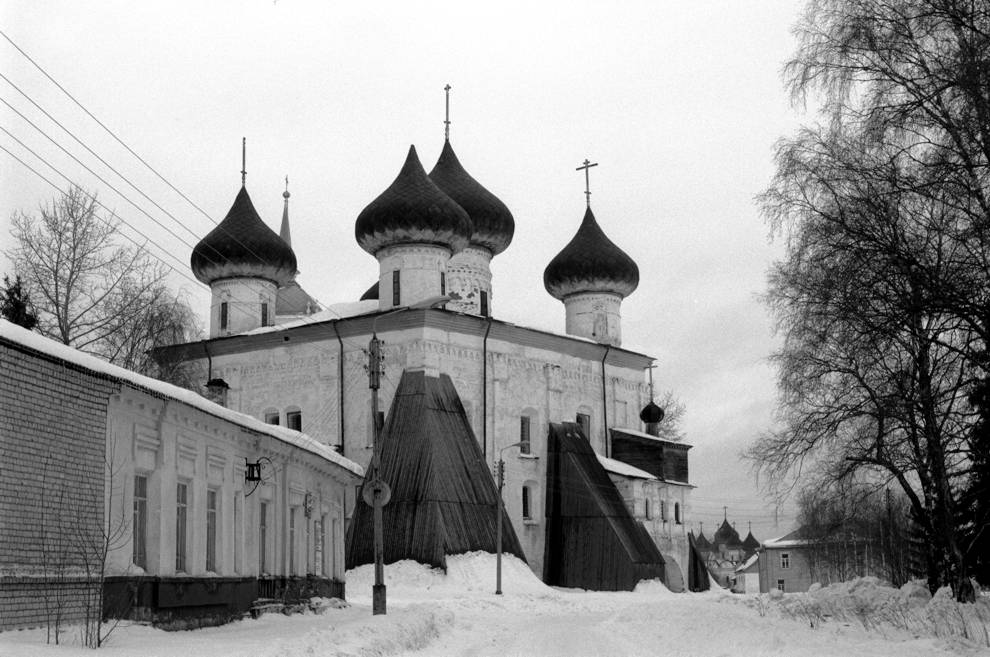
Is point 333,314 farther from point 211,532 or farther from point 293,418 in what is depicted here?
point 211,532

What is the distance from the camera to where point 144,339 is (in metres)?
34.9

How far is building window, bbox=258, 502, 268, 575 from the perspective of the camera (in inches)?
831

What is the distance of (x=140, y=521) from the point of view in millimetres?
15930

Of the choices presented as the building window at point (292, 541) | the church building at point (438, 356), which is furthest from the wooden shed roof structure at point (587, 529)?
the building window at point (292, 541)

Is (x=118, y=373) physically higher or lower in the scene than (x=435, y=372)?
lower

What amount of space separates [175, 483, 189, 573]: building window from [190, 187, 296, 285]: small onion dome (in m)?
27.4

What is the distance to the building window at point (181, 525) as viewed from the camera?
17.1 m

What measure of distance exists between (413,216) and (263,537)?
20.5 metres

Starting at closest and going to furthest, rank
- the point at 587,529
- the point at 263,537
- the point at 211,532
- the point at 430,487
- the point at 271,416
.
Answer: the point at 211,532, the point at 263,537, the point at 430,487, the point at 587,529, the point at 271,416

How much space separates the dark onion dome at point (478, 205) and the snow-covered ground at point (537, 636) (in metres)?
19.4

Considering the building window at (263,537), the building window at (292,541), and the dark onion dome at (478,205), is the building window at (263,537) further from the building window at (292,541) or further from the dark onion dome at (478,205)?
the dark onion dome at (478,205)

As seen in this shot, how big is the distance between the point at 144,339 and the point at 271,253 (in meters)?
10.00

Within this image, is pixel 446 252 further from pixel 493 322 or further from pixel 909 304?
pixel 909 304

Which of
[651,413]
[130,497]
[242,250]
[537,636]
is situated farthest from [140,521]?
[651,413]
